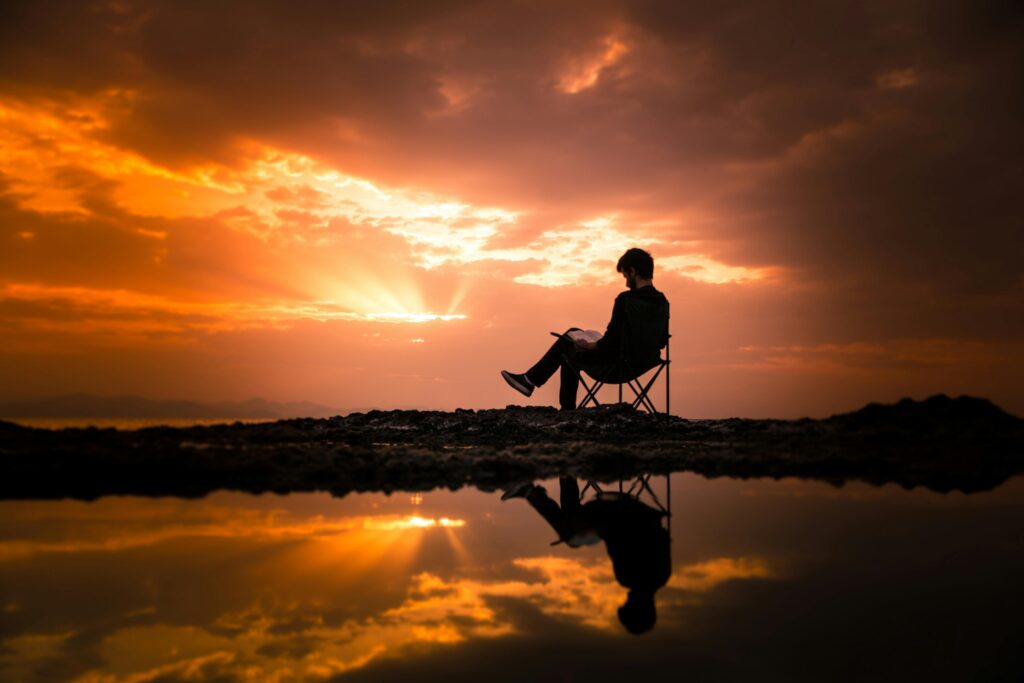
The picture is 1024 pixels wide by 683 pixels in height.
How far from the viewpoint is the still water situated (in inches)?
77.5

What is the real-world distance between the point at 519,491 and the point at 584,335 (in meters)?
5.28

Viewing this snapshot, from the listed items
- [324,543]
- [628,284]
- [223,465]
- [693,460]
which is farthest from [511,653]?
[628,284]

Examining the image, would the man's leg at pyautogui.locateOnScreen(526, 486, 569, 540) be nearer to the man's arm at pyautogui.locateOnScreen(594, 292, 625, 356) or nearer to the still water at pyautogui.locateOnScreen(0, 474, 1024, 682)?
the still water at pyautogui.locateOnScreen(0, 474, 1024, 682)

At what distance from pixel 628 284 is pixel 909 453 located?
4.59 metres

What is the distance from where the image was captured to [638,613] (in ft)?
7.64

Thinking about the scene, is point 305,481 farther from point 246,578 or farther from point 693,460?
point 693,460

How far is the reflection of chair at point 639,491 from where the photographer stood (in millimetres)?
4312

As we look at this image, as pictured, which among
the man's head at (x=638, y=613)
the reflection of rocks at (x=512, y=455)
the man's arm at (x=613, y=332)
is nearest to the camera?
the man's head at (x=638, y=613)

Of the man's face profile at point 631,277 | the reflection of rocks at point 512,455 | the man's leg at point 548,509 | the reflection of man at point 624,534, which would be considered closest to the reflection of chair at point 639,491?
the reflection of man at point 624,534

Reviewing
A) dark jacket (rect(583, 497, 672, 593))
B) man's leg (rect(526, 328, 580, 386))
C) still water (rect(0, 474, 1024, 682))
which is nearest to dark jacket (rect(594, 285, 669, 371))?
man's leg (rect(526, 328, 580, 386))

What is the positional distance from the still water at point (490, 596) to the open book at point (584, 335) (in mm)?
5787

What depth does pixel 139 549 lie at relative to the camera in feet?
10.6

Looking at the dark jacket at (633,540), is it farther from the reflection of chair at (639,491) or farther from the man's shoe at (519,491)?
the man's shoe at (519,491)

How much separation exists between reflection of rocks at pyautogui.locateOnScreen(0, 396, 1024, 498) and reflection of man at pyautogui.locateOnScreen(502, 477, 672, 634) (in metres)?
1.14
